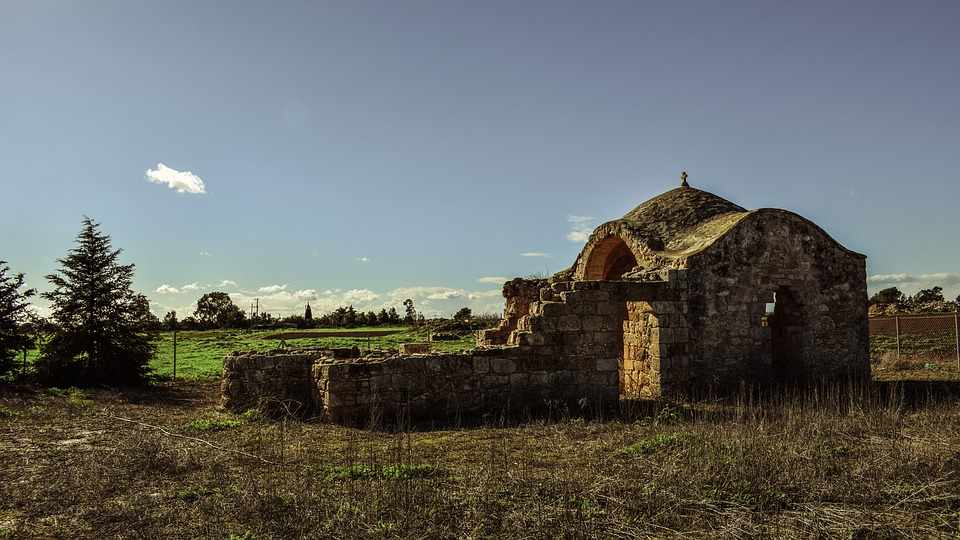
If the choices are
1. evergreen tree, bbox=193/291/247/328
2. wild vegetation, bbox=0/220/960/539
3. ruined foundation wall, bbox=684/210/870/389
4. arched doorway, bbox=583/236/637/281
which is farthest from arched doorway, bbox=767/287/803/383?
evergreen tree, bbox=193/291/247/328

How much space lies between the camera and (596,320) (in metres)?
11.7

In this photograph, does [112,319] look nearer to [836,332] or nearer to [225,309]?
[836,332]

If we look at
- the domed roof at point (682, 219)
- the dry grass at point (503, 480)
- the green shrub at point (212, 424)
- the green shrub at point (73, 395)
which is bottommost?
the green shrub at point (73, 395)

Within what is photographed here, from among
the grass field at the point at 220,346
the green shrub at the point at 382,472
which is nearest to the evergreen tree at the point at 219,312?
the grass field at the point at 220,346

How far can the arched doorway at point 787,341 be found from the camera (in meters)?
14.4

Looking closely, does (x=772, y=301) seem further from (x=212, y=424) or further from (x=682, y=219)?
(x=212, y=424)

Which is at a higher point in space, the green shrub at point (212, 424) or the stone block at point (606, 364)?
the stone block at point (606, 364)

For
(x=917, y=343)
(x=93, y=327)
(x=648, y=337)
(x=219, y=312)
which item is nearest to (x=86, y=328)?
(x=93, y=327)

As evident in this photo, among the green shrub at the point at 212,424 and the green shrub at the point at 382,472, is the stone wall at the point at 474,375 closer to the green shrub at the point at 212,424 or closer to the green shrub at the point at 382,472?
the green shrub at the point at 212,424

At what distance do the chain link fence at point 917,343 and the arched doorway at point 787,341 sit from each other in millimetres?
4737

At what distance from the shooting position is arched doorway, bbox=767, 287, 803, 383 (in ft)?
47.2

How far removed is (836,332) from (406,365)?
1013 centimetres

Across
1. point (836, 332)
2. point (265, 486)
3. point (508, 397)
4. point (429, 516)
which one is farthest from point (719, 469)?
point (836, 332)

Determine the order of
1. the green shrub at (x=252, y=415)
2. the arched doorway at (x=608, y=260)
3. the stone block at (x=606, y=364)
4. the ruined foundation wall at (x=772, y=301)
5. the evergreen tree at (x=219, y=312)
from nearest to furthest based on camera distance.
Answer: the green shrub at (x=252, y=415) → the stone block at (x=606, y=364) → the ruined foundation wall at (x=772, y=301) → the arched doorway at (x=608, y=260) → the evergreen tree at (x=219, y=312)
